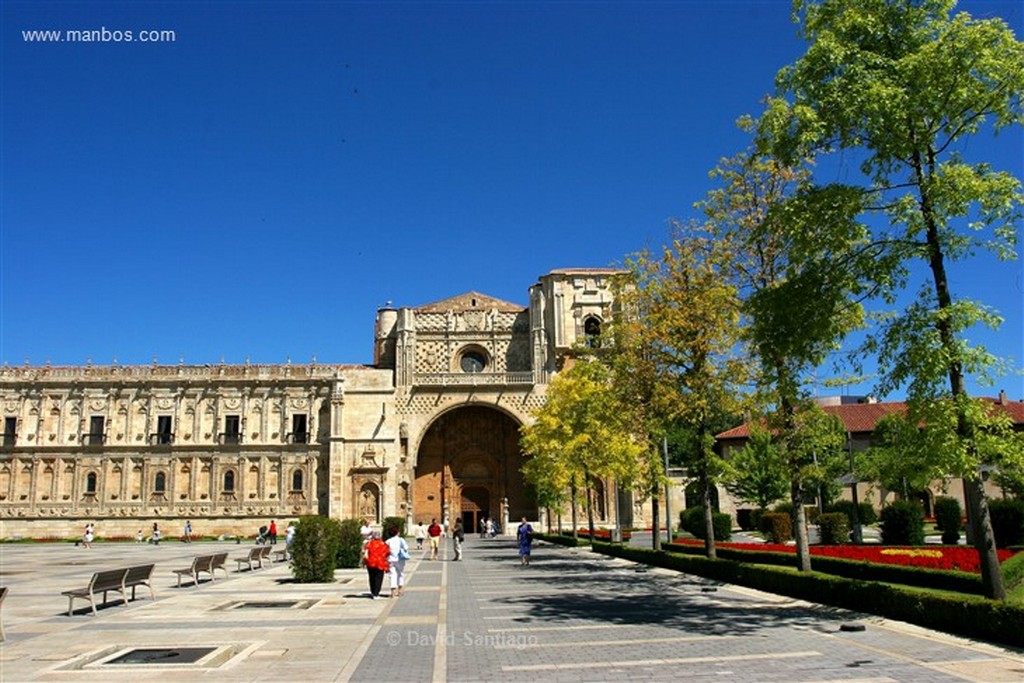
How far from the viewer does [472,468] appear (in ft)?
203

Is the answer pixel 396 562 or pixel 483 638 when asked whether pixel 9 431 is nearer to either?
pixel 396 562

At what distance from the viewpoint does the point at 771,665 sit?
973 centimetres

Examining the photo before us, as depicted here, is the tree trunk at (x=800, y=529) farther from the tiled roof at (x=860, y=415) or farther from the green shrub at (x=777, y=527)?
the tiled roof at (x=860, y=415)

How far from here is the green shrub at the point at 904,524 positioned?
28.7m

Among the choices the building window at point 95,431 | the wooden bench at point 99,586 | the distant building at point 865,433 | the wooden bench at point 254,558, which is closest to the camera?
the wooden bench at point 99,586

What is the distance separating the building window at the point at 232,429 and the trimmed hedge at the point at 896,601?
46.4 metres

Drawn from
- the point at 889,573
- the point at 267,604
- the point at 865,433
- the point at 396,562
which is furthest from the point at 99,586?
the point at 865,433

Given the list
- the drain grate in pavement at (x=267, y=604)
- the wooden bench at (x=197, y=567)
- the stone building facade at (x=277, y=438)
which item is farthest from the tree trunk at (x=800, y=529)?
the stone building facade at (x=277, y=438)

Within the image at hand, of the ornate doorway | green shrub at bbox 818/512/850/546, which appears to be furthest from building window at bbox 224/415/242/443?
green shrub at bbox 818/512/850/546

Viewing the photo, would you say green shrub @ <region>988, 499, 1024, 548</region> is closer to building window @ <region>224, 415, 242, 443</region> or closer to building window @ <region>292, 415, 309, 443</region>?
building window @ <region>292, 415, 309, 443</region>

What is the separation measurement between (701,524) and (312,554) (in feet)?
89.1

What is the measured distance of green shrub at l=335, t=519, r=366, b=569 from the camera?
1091 inches

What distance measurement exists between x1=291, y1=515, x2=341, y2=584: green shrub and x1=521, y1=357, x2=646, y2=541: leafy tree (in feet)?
34.0

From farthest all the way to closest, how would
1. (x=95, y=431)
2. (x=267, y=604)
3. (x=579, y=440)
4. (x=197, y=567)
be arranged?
(x=95, y=431) < (x=579, y=440) < (x=197, y=567) < (x=267, y=604)
